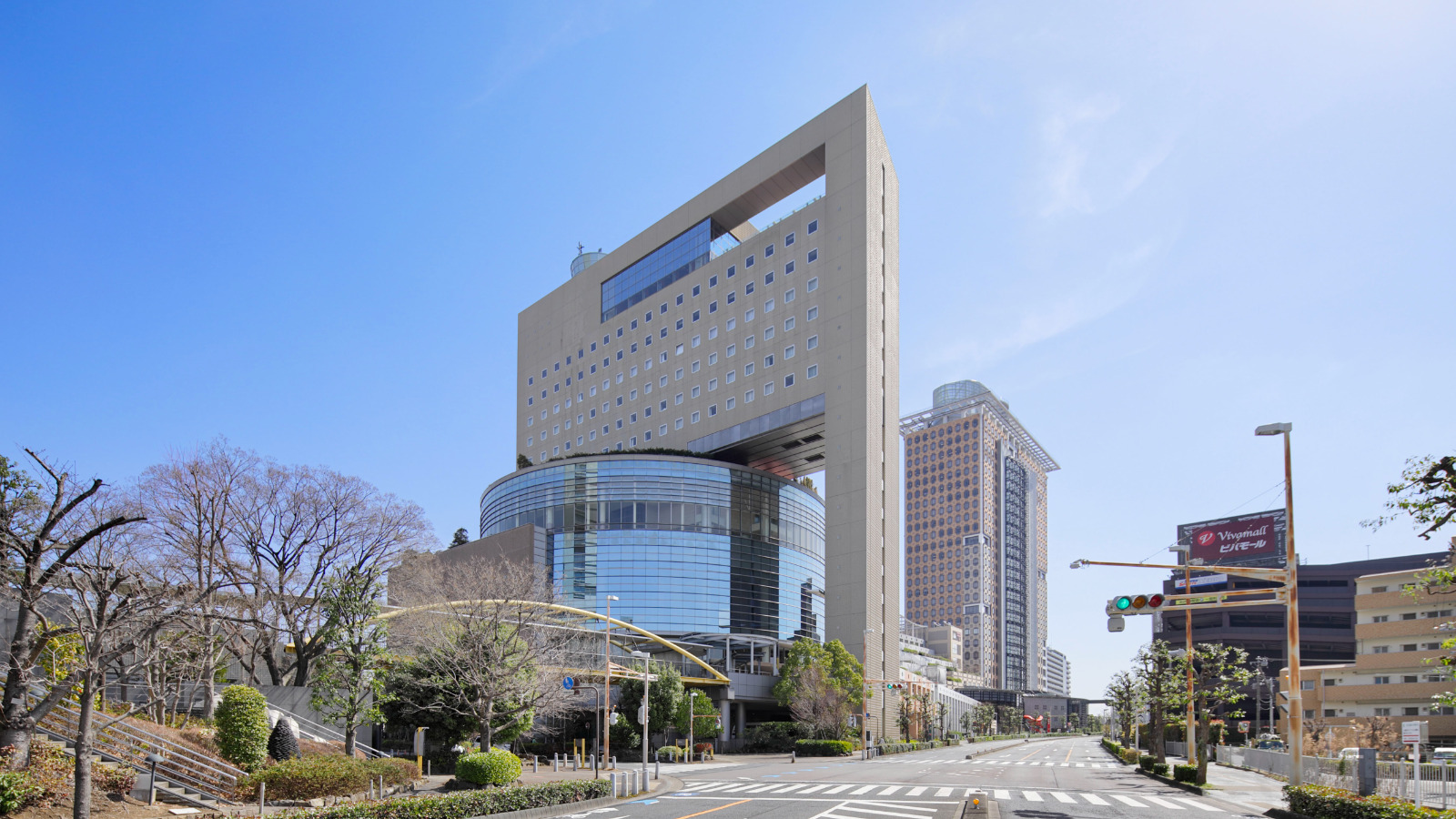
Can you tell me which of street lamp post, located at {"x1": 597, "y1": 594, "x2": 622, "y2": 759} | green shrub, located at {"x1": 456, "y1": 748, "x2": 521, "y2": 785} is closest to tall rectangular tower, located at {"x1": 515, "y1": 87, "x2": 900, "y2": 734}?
street lamp post, located at {"x1": 597, "y1": 594, "x2": 622, "y2": 759}

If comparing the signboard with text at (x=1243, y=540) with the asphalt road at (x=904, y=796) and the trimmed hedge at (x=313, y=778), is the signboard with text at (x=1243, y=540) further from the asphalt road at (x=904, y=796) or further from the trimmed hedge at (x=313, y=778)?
the trimmed hedge at (x=313, y=778)

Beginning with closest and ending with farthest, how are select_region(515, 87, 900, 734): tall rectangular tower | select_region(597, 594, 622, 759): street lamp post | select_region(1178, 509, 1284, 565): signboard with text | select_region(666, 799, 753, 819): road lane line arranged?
select_region(666, 799, 753, 819): road lane line → select_region(597, 594, 622, 759): street lamp post → select_region(515, 87, 900, 734): tall rectangular tower → select_region(1178, 509, 1284, 565): signboard with text

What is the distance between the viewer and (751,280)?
9794 centimetres

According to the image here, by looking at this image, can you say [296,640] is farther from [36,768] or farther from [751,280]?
[751,280]

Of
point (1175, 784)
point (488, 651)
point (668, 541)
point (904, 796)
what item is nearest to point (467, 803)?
point (904, 796)

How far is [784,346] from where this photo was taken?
94.1 metres

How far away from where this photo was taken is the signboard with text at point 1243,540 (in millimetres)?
124438

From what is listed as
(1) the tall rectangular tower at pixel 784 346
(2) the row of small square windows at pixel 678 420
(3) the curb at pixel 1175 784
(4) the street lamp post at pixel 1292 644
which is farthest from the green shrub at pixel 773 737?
(4) the street lamp post at pixel 1292 644

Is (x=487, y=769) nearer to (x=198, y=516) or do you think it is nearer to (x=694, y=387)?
(x=198, y=516)

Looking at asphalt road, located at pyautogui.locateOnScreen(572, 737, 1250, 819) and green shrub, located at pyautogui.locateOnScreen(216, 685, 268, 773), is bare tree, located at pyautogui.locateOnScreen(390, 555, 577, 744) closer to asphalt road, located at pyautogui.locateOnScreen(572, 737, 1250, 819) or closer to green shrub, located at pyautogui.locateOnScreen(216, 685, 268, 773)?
asphalt road, located at pyautogui.locateOnScreen(572, 737, 1250, 819)

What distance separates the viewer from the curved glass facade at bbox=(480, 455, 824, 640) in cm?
8762

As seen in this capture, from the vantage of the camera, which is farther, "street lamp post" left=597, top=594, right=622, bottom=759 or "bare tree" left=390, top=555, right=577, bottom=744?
"street lamp post" left=597, top=594, right=622, bottom=759

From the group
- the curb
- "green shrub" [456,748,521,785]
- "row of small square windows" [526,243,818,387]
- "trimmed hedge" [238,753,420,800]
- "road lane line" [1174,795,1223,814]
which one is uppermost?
"row of small square windows" [526,243,818,387]

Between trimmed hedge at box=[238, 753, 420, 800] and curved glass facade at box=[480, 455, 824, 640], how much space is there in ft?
186
